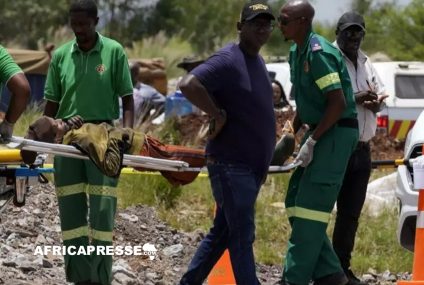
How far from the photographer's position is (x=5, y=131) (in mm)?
7371

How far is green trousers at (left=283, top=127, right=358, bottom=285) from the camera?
801cm

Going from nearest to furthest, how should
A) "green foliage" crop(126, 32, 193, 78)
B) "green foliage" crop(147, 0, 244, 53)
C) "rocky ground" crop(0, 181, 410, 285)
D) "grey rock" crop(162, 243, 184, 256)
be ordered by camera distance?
"rocky ground" crop(0, 181, 410, 285)
"grey rock" crop(162, 243, 184, 256)
"green foliage" crop(126, 32, 193, 78)
"green foliage" crop(147, 0, 244, 53)

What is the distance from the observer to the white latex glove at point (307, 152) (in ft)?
26.0

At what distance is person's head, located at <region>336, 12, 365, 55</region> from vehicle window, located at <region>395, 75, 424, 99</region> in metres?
8.60

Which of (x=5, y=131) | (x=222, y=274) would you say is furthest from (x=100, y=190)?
(x=222, y=274)

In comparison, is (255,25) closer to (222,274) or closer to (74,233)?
(74,233)

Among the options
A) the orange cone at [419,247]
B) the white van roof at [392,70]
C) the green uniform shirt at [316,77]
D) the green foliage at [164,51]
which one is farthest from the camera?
the green foliage at [164,51]

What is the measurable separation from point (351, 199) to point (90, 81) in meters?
2.19

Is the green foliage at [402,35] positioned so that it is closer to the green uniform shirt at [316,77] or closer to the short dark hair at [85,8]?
the green uniform shirt at [316,77]

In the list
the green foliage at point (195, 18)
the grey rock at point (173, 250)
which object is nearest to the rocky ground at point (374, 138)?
the grey rock at point (173, 250)

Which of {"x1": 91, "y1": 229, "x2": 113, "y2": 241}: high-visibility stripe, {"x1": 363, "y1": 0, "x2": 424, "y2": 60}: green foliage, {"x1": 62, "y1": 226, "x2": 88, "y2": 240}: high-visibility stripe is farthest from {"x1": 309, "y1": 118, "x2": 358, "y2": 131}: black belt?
{"x1": 363, "y1": 0, "x2": 424, "y2": 60}: green foliage

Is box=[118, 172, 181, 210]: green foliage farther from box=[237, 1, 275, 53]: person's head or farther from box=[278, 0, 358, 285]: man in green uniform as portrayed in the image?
box=[237, 1, 275, 53]: person's head

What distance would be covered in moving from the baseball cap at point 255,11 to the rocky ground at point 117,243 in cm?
225

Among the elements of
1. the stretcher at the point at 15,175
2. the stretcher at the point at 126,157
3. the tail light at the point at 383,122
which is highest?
the stretcher at the point at 126,157
